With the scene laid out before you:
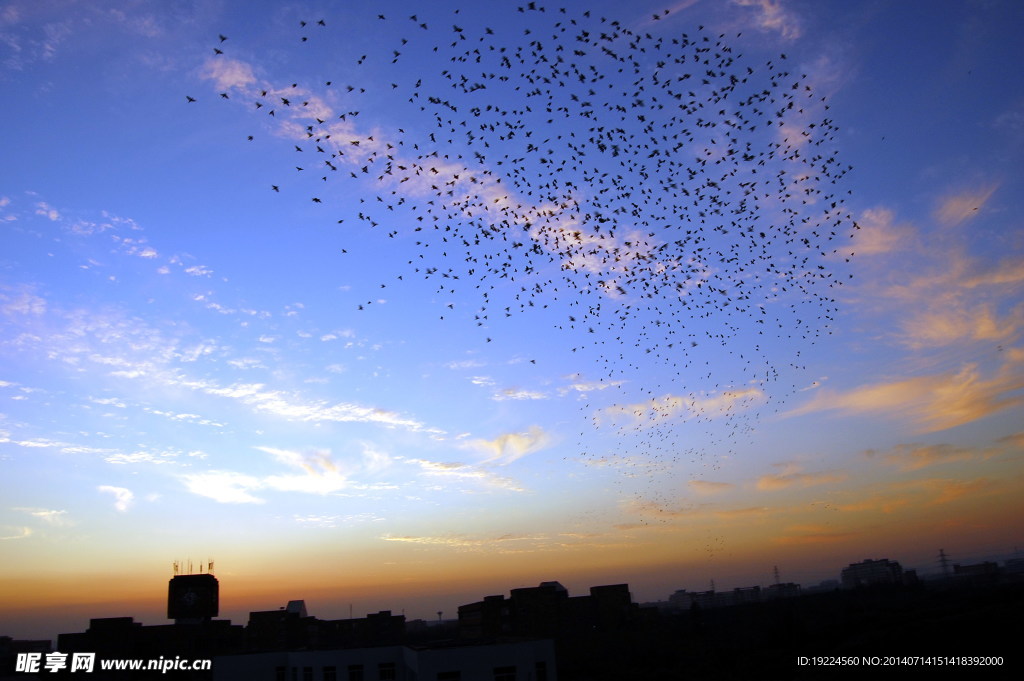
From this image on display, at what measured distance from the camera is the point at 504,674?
39938 mm

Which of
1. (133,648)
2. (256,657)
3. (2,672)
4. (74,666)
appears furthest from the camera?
(2,672)

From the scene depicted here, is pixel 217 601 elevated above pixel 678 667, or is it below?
above

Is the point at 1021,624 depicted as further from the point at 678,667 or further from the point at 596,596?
the point at 596,596

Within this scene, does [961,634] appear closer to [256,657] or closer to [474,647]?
[474,647]

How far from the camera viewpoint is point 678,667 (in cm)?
8900

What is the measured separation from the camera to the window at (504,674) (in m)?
39.8

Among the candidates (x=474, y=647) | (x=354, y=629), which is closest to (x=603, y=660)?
(x=354, y=629)

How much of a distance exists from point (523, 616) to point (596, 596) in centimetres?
1902

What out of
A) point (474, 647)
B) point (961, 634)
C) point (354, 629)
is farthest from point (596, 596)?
point (474, 647)

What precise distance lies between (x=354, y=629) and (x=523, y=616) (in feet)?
91.6

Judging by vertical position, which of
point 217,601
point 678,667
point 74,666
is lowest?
point 678,667

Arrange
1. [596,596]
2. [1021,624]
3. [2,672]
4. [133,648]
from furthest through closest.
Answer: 1. [596,596]
2. [2,672]
3. [133,648]
4. [1021,624]

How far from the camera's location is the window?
131 ft

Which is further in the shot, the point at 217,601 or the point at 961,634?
the point at 217,601
